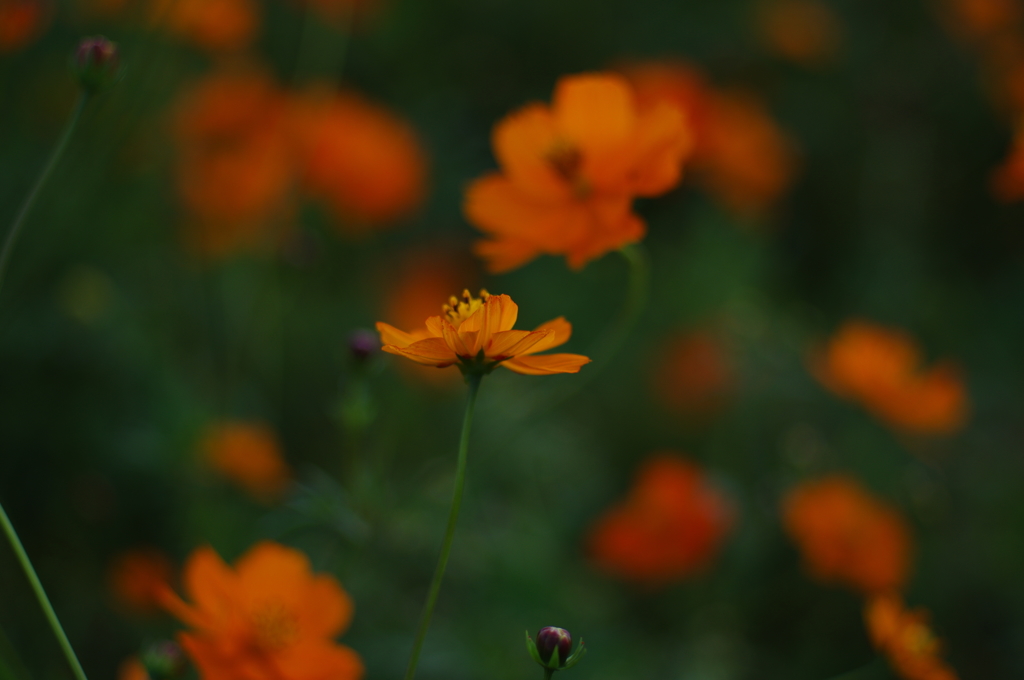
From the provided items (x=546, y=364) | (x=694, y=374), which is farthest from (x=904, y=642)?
(x=694, y=374)

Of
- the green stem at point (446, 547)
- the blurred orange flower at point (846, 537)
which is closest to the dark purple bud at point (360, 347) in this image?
the green stem at point (446, 547)

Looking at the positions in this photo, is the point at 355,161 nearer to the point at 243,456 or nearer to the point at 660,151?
the point at 243,456

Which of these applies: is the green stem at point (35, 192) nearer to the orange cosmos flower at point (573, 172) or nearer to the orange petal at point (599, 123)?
the orange cosmos flower at point (573, 172)

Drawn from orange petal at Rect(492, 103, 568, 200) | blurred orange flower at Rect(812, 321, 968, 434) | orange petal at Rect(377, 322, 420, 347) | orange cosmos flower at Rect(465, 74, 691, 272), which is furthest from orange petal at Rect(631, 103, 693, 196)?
blurred orange flower at Rect(812, 321, 968, 434)

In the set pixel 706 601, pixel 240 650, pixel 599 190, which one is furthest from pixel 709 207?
pixel 240 650

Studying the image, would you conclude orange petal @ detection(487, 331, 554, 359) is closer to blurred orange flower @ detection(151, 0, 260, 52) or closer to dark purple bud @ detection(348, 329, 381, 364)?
dark purple bud @ detection(348, 329, 381, 364)
